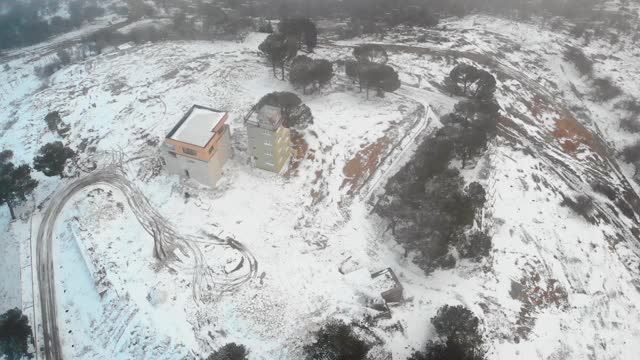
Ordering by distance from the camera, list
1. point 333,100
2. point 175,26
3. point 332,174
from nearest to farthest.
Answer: point 332,174 → point 333,100 → point 175,26

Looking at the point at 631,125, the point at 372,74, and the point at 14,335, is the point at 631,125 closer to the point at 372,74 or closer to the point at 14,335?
the point at 372,74

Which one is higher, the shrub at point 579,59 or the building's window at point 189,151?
the shrub at point 579,59

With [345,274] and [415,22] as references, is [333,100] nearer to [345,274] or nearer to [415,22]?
[345,274]

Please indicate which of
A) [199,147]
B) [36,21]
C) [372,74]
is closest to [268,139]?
[199,147]

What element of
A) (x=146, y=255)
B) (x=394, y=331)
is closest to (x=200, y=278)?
(x=146, y=255)

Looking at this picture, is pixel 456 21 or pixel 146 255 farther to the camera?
pixel 456 21

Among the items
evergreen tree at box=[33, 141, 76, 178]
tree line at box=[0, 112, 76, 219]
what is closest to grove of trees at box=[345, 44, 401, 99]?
tree line at box=[0, 112, 76, 219]

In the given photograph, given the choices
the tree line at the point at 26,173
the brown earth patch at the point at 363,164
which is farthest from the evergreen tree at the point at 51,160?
the brown earth patch at the point at 363,164

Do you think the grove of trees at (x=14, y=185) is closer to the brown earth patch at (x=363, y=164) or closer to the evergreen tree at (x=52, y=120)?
the evergreen tree at (x=52, y=120)
